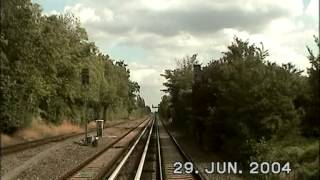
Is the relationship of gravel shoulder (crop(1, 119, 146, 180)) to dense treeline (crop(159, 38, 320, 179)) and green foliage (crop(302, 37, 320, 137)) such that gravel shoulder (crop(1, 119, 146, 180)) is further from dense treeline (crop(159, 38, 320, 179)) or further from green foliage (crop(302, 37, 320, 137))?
green foliage (crop(302, 37, 320, 137))

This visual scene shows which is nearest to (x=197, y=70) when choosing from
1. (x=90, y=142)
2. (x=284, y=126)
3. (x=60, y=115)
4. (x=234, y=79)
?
(x=90, y=142)

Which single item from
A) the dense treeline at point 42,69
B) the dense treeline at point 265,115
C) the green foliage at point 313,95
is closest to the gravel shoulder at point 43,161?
the dense treeline at point 42,69

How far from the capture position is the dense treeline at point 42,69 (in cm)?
3706

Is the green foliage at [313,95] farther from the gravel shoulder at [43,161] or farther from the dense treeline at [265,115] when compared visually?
the gravel shoulder at [43,161]

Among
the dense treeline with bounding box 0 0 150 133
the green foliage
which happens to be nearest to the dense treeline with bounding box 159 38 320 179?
the green foliage

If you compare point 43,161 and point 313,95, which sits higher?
point 313,95

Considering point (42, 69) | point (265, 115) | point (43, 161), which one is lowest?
point (43, 161)

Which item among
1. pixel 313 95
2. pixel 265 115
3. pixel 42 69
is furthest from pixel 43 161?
pixel 42 69

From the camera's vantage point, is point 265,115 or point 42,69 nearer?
point 265,115

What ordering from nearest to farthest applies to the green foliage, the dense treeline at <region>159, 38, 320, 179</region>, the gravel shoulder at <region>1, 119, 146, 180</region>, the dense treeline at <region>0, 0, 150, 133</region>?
the green foliage → the dense treeline at <region>159, 38, 320, 179</region> → the gravel shoulder at <region>1, 119, 146, 180</region> → the dense treeline at <region>0, 0, 150, 133</region>

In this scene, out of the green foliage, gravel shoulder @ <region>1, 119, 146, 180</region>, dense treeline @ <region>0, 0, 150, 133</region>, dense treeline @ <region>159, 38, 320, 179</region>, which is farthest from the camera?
dense treeline @ <region>0, 0, 150, 133</region>

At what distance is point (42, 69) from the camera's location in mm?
56875

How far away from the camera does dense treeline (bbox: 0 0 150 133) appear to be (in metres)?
37.1

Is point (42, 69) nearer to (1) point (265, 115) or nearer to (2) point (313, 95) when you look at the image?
(1) point (265, 115)
